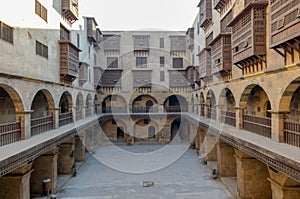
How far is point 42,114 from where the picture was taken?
17.6m

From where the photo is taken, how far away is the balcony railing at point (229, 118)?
50.4 ft

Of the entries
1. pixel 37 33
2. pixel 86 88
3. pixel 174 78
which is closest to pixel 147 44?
pixel 174 78

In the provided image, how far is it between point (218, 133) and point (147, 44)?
21.3 metres

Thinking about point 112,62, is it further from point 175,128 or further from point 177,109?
point 175,128

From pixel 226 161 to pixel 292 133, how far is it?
25.5ft

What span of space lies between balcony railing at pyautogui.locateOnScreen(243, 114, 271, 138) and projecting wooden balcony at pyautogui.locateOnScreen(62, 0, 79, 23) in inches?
556

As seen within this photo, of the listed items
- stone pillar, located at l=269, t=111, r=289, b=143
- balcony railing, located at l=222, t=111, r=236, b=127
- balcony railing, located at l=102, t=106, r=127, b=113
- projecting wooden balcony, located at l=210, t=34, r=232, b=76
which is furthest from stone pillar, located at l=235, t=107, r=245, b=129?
balcony railing, located at l=102, t=106, r=127, b=113

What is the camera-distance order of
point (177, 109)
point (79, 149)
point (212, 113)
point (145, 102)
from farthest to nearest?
point (145, 102), point (177, 109), point (79, 149), point (212, 113)

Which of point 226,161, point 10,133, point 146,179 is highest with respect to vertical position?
point 10,133

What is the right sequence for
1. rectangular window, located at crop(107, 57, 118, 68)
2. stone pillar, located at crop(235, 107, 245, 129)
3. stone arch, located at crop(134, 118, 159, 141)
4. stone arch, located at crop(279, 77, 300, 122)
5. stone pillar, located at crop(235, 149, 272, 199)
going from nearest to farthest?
stone arch, located at crop(279, 77, 300, 122), stone pillar, located at crop(235, 149, 272, 199), stone pillar, located at crop(235, 107, 245, 129), stone arch, located at crop(134, 118, 159, 141), rectangular window, located at crop(107, 57, 118, 68)

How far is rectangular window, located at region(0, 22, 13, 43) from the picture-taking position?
10.2m

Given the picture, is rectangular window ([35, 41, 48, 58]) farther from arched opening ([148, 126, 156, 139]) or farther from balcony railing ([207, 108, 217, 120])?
arched opening ([148, 126, 156, 139])

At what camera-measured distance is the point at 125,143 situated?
29.7 m

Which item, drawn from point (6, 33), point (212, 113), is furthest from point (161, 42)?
point (6, 33)
